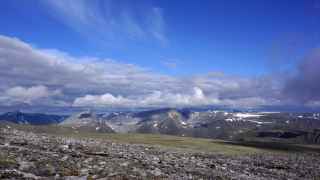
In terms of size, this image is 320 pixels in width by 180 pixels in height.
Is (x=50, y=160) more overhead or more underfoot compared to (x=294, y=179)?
more overhead

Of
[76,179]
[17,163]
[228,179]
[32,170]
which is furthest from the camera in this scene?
[228,179]

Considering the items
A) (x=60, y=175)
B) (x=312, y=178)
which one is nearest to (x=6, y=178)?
(x=60, y=175)

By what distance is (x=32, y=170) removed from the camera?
110 ft

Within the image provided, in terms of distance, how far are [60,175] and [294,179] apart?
112 ft

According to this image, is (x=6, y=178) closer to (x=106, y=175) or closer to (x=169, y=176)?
(x=106, y=175)

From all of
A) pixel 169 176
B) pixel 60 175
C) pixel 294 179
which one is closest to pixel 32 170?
pixel 60 175

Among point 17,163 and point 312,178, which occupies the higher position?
point 17,163

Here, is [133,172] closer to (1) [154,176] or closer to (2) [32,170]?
(1) [154,176]

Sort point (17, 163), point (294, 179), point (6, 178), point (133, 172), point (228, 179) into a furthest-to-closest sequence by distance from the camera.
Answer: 1. point (294, 179)
2. point (228, 179)
3. point (133, 172)
4. point (17, 163)
5. point (6, 178)

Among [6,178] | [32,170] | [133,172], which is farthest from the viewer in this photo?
[133,172]

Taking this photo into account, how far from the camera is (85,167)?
126ft

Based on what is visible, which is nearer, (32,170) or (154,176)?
(32,170)

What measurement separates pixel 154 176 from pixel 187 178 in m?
4.06

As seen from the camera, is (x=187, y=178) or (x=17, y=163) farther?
(x=187, y=178)
